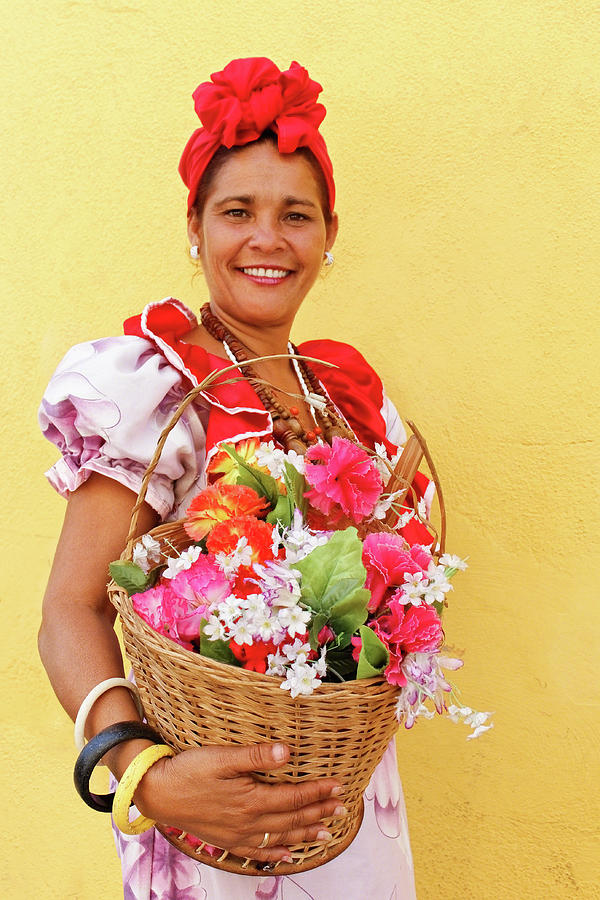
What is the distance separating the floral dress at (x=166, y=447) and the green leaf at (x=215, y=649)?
320 millimetres

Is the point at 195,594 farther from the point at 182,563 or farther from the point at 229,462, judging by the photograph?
the point at 229,462

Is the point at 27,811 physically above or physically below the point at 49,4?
below

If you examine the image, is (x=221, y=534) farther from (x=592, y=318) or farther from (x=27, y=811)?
(x=27, y=811)

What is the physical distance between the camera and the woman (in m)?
1.06

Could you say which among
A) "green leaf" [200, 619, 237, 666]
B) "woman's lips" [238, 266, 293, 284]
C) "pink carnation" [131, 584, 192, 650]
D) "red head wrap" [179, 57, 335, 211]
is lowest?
"green leaf" [200, 619, 237, 666]

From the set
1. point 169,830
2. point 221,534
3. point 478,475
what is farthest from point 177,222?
point 169,830

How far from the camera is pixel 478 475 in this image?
6.67 feet

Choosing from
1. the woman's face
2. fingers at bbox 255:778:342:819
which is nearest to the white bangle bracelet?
fingers at bbox 255:778:342:819

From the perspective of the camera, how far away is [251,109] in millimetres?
1451

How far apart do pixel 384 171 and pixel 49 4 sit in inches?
34.3

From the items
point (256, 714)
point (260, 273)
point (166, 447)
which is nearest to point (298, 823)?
point (256, 714)

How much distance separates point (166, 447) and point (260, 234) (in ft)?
1.46

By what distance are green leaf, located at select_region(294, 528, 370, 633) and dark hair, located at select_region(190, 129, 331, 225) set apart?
794 millimetres

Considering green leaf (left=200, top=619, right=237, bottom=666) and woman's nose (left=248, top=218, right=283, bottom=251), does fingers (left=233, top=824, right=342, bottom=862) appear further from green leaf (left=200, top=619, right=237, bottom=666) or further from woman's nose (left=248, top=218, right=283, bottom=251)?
woman's nose (left=248, top=218, right=283, bottom=251)
